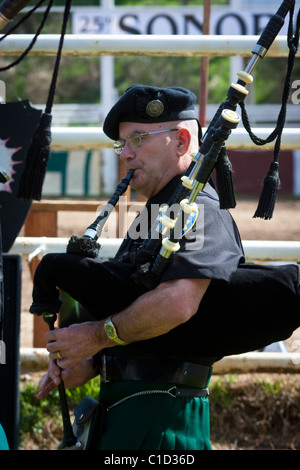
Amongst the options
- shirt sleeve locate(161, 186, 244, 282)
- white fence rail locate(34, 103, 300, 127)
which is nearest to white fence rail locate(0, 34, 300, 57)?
shirt sleeve locate(161, 186, 244, 282)

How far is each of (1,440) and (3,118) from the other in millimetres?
1897

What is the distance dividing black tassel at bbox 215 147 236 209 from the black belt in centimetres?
52

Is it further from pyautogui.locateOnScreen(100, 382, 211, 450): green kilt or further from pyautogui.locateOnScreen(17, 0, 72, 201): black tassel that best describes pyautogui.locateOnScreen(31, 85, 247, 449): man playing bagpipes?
pyautogui.locateOnScreen(17, 0, 72, 201): black tassel

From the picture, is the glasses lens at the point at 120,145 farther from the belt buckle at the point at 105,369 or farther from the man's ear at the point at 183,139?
the belt buckle at the point at 105,369

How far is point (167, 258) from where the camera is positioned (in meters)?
2.05

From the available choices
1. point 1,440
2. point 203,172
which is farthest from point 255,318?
point 1,440

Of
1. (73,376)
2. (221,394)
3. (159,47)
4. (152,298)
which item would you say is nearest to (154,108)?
(152,298)

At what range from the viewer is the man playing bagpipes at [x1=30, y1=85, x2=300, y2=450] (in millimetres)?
2076

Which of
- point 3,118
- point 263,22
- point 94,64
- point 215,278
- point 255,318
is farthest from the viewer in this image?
point 94,64

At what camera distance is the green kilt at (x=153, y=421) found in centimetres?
223

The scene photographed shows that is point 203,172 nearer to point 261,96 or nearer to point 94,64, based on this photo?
point 94,64

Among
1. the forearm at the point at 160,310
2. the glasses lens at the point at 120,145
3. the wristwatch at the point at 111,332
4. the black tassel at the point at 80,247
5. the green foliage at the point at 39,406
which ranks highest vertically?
the glasses lens at the point at 120,145

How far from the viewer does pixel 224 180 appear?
211 cm

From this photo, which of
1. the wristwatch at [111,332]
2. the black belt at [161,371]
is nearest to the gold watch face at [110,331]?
the wristwatch at [111,332]
